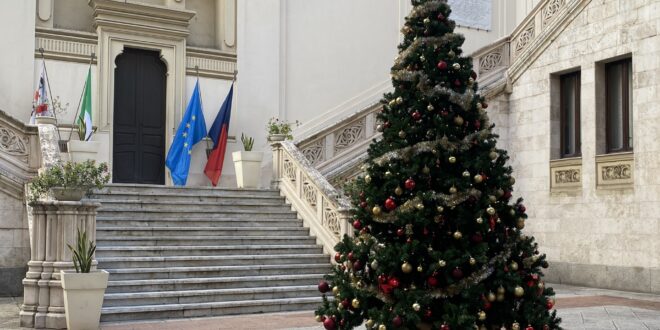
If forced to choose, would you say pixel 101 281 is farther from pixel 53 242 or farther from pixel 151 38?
Answer: pixel 151 38

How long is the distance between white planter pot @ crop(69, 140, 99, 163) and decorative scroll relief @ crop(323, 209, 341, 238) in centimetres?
533

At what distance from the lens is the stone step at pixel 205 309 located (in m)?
9.98

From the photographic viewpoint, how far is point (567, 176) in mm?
15312

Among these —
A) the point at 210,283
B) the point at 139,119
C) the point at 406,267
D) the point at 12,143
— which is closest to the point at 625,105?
the point at 210,283

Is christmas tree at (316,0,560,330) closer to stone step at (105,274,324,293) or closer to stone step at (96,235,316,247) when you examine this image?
stone step at (105,274,324,293)

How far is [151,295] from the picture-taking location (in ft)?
34.4

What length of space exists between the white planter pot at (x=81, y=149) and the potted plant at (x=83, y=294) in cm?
651

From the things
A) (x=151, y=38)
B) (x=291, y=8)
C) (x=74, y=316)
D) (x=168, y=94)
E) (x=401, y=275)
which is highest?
(x=291, y=8)

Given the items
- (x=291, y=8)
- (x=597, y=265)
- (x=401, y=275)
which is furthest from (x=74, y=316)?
(x=291, y=8)

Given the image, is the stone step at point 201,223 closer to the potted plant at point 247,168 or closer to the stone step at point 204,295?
the stone step at point 204,295

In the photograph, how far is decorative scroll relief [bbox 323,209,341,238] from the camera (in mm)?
12852

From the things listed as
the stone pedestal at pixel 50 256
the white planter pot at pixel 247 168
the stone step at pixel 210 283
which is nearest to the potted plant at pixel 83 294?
the stone pedestal at pixel 50 256

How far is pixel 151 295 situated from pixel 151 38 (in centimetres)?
873

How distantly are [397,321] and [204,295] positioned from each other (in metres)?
6.04
